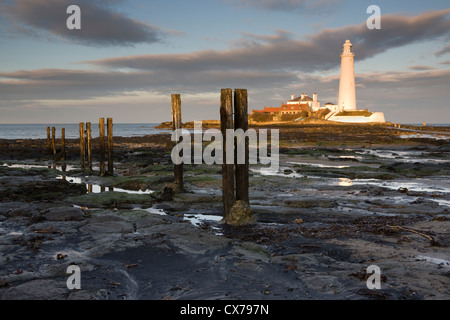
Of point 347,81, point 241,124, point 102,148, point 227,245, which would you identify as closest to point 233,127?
point 241,124

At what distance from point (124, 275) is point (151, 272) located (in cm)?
41

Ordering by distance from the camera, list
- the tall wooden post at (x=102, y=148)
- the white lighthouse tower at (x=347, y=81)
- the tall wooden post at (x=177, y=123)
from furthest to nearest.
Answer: the white lighthouse tower at (x=347, y=81), the tall wooden post at (x=102, y=148), the tall wooden post at (x=177, y=123)

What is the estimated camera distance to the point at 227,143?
9172mm

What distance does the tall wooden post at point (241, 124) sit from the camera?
9.15 m

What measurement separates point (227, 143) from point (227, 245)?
2.83 m

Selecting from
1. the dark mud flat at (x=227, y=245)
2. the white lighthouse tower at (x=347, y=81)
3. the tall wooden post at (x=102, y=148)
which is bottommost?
the dark mud flat at (x=227, y=245)

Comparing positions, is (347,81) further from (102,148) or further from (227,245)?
(227,245)

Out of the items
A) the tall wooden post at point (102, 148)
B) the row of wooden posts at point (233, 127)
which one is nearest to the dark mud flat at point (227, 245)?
the row of wooden posts at point (233, 127)

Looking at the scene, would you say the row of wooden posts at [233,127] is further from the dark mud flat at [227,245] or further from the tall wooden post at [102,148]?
the tall wooden post at [102,148]

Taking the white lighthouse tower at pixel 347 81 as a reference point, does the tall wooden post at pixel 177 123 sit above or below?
below

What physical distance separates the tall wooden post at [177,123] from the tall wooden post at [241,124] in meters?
4.03

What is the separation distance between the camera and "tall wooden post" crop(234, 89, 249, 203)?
9148mm

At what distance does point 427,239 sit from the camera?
7.47 metres
